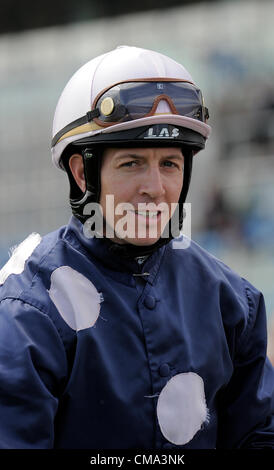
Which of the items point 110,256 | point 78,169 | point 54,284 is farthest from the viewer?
point 78,169

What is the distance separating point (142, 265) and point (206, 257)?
11.0 inches

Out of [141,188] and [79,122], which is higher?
[79,122]

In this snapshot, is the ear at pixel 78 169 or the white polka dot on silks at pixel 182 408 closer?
the white polka dot on silks at pixel 182 408

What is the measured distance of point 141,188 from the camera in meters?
2.27

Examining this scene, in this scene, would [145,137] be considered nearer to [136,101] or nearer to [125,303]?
[136,101]

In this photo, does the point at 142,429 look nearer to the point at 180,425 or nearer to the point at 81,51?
the point at 180,425

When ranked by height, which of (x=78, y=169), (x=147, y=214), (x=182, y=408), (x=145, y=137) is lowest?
(x=182, y=408)

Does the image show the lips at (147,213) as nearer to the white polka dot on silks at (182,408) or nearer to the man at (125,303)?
the man at (125,303)

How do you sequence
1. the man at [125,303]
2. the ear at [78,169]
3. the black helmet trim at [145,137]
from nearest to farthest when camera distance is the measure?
the man at [125,303] < the black helmet trim at [145,137] < the ear at [78,169]

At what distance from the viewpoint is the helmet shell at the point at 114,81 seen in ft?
7.47

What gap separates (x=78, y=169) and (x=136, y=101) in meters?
0.30

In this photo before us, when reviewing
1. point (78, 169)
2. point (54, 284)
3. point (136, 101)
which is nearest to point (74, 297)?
point (54, 284)

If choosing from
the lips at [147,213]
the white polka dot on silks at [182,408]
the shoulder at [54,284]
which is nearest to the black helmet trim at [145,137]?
the lips at [147,213]

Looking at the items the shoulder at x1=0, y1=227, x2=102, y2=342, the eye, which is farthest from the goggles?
the shoulder at x1=0, y1=227, x2=102, y2=342
